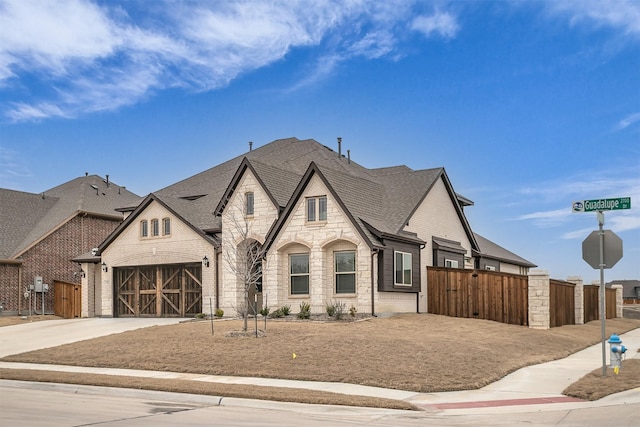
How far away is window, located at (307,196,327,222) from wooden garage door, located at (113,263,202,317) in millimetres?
6724

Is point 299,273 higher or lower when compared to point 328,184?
lower

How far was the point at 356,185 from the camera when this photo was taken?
31219 mm

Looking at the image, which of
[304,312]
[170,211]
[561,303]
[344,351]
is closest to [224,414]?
[344,351]

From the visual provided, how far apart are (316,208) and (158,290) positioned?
32.4 feet

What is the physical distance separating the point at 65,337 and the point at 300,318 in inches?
353

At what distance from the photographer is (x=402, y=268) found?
29141mm

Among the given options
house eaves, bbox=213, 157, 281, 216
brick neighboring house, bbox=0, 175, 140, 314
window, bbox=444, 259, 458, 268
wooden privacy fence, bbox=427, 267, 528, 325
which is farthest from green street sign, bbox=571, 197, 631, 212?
brick neighboring house, bbox=0, 175, 140, 314

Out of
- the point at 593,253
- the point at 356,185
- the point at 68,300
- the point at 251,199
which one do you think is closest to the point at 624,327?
the point at 356,185

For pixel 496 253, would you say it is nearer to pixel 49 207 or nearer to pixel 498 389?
pixel 49 207

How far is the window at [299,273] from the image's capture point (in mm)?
29031

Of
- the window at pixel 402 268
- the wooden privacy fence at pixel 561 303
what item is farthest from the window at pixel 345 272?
the wooden privacy fence at pixel 561 303

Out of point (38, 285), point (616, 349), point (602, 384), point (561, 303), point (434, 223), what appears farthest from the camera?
point (38, 285)

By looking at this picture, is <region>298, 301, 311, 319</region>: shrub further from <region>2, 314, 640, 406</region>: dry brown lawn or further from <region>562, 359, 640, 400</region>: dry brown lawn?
<region>562, 359, 640, 400</region>: dry brown lawn

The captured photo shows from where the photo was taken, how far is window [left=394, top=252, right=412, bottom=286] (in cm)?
2870
